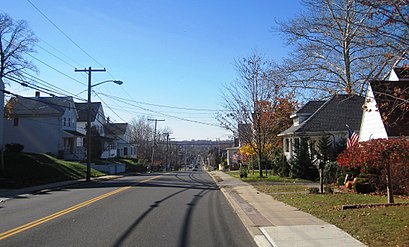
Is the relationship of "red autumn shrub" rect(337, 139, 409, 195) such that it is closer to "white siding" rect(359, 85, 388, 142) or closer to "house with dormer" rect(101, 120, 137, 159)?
"white siding" rect(359, 85, 388, 142)

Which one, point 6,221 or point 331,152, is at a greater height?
point 331,152

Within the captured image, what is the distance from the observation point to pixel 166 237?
941 centimetres

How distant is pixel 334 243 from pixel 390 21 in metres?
4.11

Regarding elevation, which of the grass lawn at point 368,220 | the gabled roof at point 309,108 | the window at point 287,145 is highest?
the gabled roof at point 309,108

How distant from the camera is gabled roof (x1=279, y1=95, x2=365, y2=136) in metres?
35.4

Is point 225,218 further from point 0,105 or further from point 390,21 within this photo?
point 0,105

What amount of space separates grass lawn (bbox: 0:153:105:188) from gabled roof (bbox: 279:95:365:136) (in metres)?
19.1

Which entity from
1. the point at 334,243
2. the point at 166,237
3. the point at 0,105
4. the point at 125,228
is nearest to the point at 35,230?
the point at 125,228

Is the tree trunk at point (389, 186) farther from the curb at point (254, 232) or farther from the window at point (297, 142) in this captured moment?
the window at point (297, 142)

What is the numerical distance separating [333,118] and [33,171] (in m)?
24.4

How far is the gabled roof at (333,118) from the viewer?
35.4 metres

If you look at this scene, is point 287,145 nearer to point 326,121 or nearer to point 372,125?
point 326,121

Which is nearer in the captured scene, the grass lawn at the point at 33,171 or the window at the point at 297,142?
the grass lawn at the point at 33,171

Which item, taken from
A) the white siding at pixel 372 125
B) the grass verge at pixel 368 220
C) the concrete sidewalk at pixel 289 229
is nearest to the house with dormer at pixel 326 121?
the white siding at pixel 372 125
